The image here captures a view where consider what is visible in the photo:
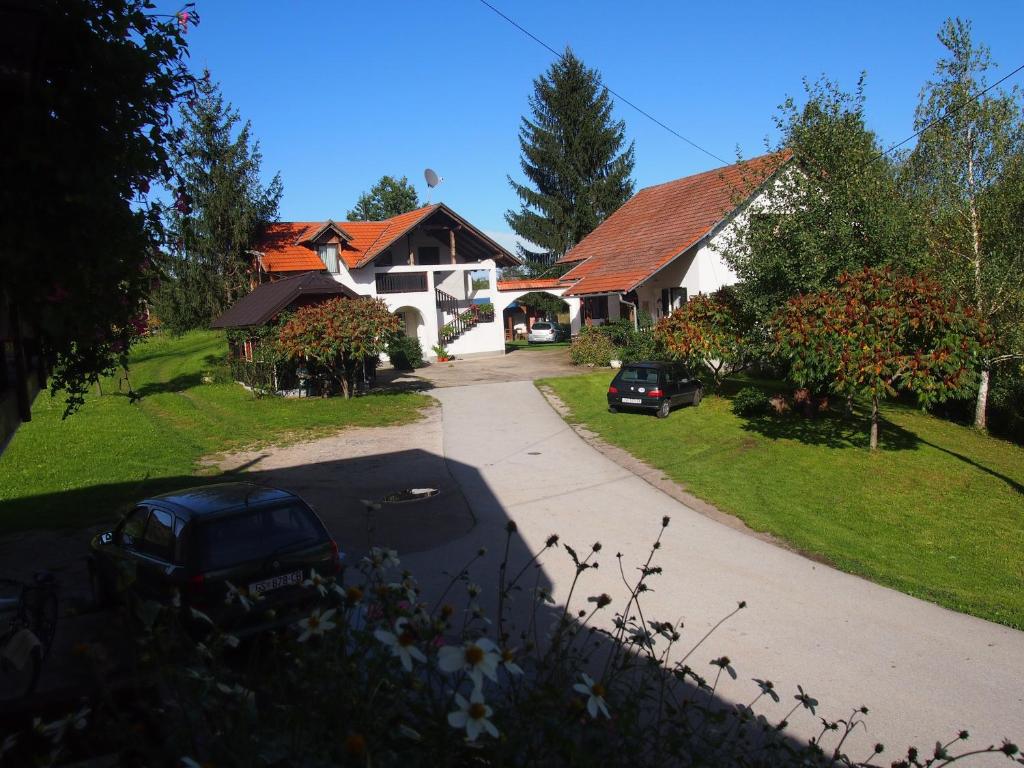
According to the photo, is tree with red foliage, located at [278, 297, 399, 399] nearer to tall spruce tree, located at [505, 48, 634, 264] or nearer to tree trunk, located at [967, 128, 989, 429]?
tree trunk, located at [967, 128, 989, 429]

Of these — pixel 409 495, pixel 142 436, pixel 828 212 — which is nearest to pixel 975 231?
pixel 828 212

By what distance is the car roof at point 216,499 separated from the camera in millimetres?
7309

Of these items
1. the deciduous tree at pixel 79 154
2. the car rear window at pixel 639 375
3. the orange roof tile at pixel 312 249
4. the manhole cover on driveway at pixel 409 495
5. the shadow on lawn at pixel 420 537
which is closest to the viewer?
the deciduous tree at pixel 79 154

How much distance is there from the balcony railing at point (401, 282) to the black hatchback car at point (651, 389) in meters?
16.8

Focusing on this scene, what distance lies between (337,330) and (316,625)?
2131 centimetres

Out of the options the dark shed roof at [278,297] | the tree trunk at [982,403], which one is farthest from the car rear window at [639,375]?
the dark shed roof at [278,297]

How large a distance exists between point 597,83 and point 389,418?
36.2 meters

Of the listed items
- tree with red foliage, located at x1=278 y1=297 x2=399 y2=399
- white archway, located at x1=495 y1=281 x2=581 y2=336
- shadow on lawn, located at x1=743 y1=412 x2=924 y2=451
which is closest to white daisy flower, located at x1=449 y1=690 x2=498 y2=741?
shadow on lawn, located at x1=743 y1=412 x2=924 y2=451

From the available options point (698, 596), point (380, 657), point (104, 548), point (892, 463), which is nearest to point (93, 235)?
point (380, 657)

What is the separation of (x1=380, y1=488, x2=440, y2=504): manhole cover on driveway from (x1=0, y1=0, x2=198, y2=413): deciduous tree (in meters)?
8.60

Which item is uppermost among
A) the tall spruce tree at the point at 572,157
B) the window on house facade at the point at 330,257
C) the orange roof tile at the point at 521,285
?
the tall spruce tree at the point at 572,157

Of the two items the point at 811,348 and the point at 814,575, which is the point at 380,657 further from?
the point at 811,348

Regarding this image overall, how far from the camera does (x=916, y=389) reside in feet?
49.7

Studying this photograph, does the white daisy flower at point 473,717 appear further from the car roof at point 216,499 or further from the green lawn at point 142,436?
the green lawn at point 142,436
